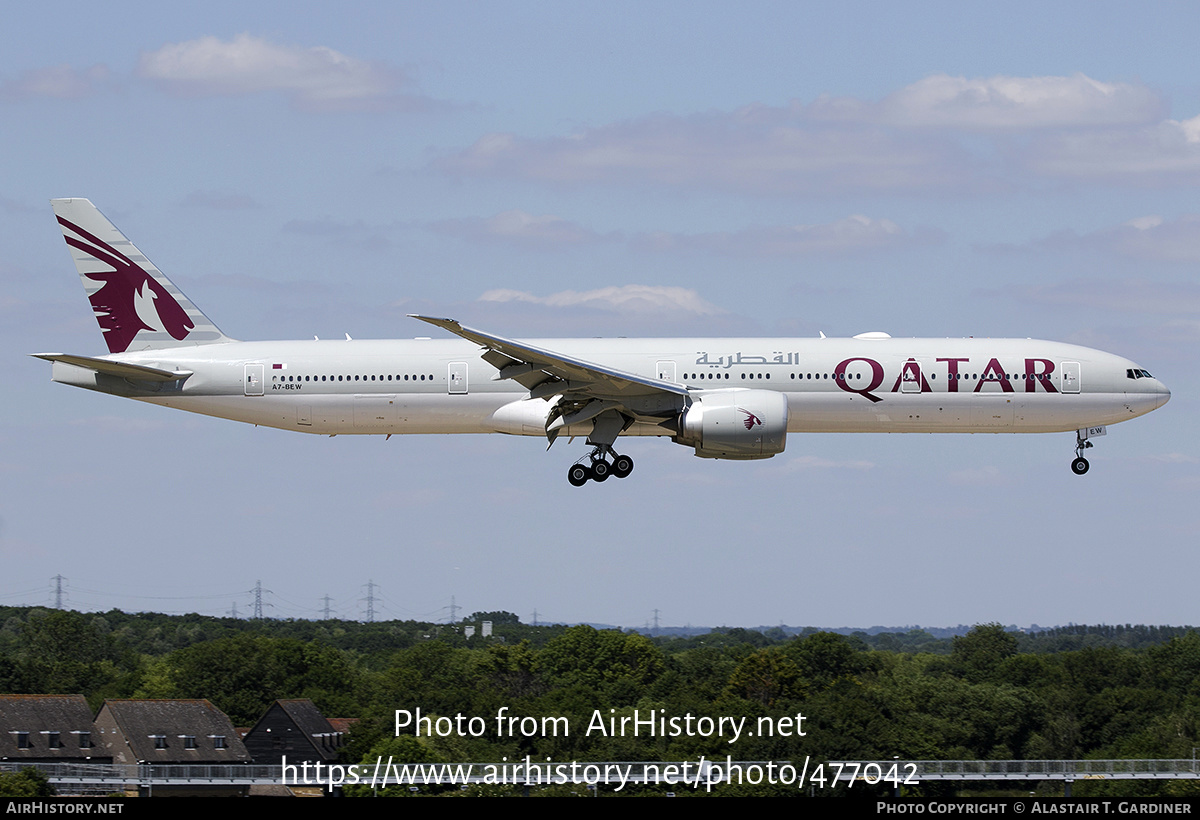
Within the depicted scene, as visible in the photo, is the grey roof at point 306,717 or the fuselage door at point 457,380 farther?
the grey roof at point 306,717

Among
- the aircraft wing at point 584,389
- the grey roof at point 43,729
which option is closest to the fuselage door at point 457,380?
the aircraft wing at point 584,389

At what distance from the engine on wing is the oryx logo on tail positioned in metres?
18.3

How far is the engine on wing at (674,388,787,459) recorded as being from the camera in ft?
135

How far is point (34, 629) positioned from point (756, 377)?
9984 centimetres

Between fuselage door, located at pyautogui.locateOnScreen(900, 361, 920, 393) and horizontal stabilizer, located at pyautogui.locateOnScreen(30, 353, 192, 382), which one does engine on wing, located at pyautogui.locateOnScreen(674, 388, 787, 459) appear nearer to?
fuselage door, located at pyautogui.locateOnScreen(900, 361, 920, 393)

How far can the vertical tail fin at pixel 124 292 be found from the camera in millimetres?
48281

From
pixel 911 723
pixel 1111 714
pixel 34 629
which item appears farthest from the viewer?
pixel 34 629

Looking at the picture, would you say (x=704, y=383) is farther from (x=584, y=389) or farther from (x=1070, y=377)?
(x=1070, y=377)

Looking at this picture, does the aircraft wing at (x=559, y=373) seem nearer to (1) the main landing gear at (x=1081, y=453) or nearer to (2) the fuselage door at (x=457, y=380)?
(2) the fuselage door at (x=457, y=380)

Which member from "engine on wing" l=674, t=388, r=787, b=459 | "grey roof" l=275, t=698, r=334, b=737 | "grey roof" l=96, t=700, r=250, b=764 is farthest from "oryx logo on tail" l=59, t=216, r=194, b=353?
"grey roof" l=275, t=698, r=334, b=737

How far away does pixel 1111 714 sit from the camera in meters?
98.4

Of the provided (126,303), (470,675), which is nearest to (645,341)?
(126,303)
